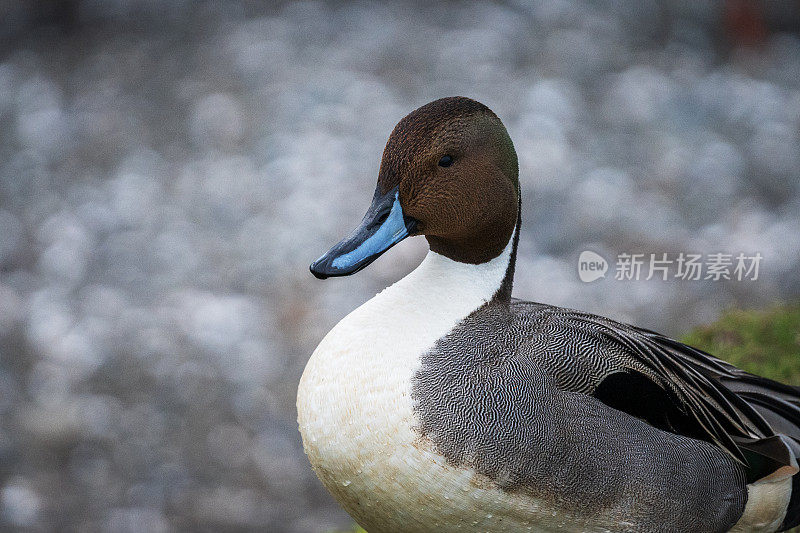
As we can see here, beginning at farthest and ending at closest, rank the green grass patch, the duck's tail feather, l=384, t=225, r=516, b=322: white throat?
1. the green grass patch
2. the duck's tail feather
3. l=384, t=225, r=516, b=322: white throat

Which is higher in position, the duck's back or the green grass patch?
the green grass patch

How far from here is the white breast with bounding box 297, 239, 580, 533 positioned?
1.44 meters

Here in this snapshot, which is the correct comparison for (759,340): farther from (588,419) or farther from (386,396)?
(386,396)

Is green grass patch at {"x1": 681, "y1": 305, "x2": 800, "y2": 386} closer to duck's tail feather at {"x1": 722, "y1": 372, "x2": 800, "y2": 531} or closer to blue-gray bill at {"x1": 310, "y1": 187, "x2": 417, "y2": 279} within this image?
duck's tail feather at {"x1": 722, "y1": 372, "x2": 800, "y2": 531}

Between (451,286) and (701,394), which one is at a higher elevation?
(451,286)

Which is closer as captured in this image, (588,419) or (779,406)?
(588,419)

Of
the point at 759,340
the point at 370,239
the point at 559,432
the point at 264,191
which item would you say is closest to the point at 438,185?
the point at 370,239

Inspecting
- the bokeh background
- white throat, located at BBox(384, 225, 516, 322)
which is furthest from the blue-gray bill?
the bokeh background

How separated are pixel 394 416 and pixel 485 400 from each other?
0.17m

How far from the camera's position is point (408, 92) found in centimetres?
458

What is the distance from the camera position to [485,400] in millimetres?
1479

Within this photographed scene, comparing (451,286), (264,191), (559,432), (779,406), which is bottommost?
(559,432)

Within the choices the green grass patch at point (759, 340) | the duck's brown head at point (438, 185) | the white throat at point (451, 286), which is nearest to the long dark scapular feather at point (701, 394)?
the white throat at point (451, 286)

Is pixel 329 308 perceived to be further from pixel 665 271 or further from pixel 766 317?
pixel 766 317
